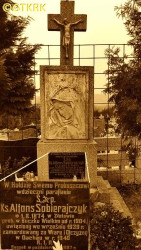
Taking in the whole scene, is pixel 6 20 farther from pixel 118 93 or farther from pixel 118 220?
pixel 118 220

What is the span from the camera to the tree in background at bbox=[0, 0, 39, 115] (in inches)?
284

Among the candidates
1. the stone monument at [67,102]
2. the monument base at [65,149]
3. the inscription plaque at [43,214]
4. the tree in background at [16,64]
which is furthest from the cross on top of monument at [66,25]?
the inscription plaque at [43,214]

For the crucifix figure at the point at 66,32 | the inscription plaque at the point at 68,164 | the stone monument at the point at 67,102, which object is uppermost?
the crucifix figure at the point at 66,32

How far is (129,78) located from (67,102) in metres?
2.26

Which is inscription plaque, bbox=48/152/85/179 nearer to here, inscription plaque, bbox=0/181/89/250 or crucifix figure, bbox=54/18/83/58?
crucifix figure, bbox=54/18/83/58

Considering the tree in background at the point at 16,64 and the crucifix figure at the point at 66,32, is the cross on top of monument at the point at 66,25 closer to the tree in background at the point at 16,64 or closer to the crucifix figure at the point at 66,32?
the crucifix figure at the point at 66,32

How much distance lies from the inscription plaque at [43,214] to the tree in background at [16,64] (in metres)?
4.61

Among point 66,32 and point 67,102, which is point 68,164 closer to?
point 67,102

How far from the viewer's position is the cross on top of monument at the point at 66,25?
646 centimetres

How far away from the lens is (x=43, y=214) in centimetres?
283

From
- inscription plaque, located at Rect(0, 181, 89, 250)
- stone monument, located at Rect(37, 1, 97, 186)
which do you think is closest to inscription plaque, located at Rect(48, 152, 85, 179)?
stone monument, located at Rect(37, 1, 97, 186)

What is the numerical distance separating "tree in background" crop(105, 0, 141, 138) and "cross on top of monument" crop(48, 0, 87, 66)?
1.94 meters

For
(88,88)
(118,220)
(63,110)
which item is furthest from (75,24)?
(118,220)

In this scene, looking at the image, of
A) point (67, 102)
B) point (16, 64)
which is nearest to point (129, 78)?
point (67, 102)
